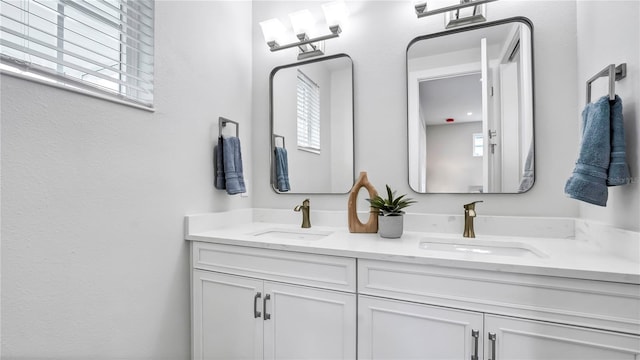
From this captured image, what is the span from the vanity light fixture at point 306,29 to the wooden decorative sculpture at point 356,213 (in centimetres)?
83

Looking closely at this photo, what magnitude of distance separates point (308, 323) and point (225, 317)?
0.44 m

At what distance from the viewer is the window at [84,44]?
84 centimetres

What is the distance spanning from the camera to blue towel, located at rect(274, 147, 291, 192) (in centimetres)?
183

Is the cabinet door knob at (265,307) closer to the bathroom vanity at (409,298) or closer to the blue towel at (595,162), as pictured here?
the bathroom vanity at (409,298)

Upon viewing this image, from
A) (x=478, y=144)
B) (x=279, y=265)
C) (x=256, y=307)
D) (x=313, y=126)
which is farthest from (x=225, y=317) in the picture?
(x=478, y=144)

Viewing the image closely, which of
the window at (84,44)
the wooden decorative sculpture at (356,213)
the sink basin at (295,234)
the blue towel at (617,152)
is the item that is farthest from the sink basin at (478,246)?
the window at (84,44)

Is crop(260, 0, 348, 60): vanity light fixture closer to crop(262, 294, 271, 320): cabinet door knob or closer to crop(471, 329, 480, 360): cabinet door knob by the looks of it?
crop(262, 294, 271, 320): cabinet door knob

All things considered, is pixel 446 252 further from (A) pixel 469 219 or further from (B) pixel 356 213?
(B) pixel 356 213

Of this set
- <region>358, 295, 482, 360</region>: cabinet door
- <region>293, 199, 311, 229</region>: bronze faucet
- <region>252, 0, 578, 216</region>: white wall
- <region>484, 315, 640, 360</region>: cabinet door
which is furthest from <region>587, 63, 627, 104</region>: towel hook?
<region>293, 199, 311, 229</region>: bronze faucet

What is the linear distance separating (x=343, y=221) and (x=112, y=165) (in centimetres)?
113

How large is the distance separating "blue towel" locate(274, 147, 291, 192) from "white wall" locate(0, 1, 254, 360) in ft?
1.15

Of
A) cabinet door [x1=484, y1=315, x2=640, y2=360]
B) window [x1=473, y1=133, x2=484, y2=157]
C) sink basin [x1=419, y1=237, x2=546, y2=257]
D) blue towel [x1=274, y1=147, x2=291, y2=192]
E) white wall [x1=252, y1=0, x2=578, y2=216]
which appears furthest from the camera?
blue towel [x1=274, y1=147, x2=291, y2=192]

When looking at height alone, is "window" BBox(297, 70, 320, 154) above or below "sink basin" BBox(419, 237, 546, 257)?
above

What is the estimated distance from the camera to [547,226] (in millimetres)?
1299
